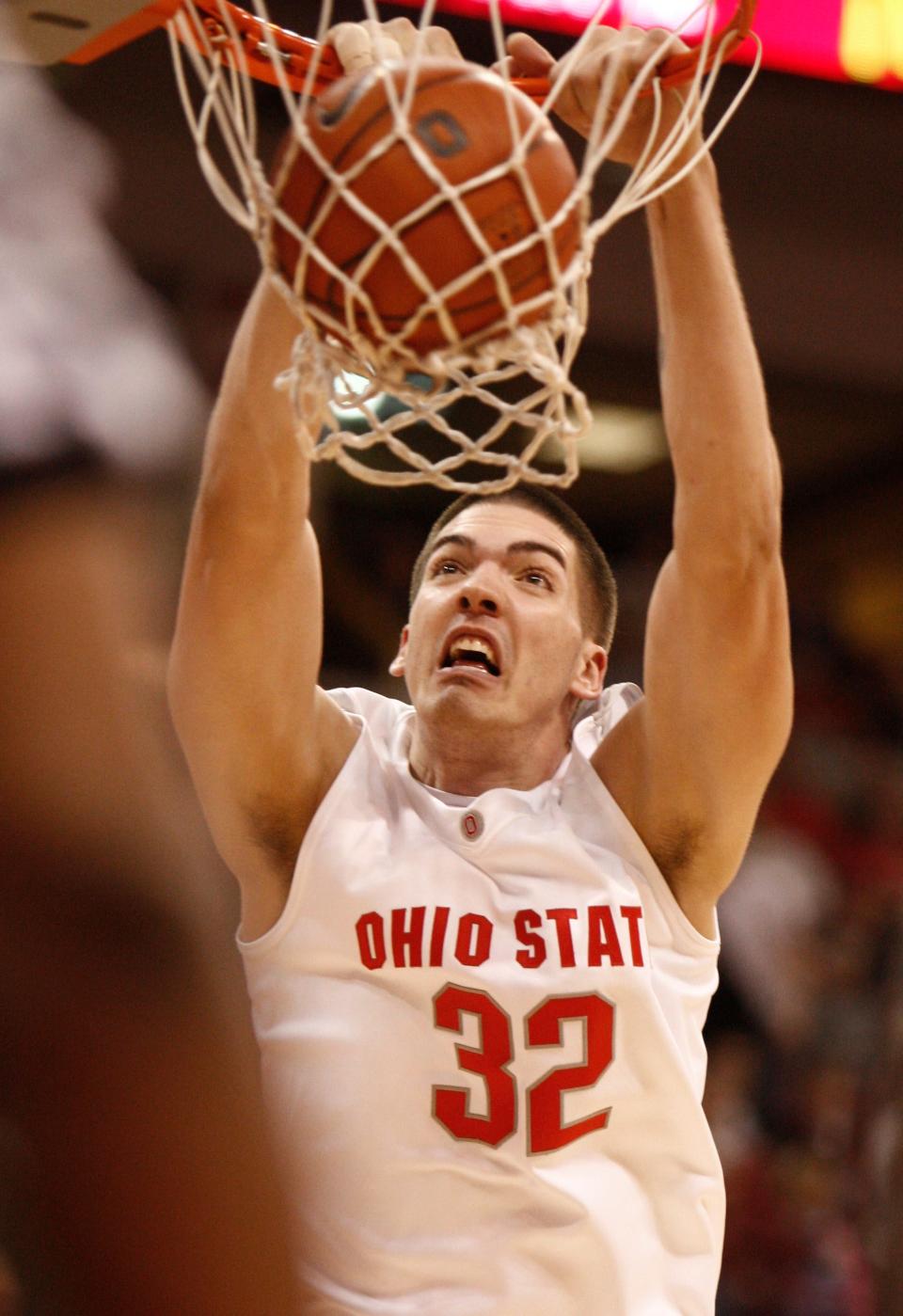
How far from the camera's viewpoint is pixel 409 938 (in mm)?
2637

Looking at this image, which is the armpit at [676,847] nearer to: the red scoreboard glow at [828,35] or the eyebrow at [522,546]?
the eyebrow at [522,546]

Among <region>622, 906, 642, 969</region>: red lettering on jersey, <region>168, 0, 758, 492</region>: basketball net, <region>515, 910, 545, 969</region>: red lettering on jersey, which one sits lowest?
<region>622, 906, 642, 969</region>: red lettering on jersey

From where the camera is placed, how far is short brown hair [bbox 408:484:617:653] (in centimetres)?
315

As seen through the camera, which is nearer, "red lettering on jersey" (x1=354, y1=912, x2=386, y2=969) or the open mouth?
"red lettering on jersey" (x1=354, y1=912, x2=386, y2=969)

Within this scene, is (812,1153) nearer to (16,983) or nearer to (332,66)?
(332,66)

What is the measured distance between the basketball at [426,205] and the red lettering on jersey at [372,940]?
3.14 feet

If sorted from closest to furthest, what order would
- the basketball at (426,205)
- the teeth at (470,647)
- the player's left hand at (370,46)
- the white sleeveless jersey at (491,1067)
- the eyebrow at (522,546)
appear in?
the basketball at (426,205) → the player's left hand at (370,46) → the white sleeveless jersey at (491,1067) → the teeth at (470,647) → the eyebrow at (522,546)

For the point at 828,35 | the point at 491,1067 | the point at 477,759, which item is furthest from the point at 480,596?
the point at 828,35

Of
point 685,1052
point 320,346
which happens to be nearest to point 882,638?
point 685,1052

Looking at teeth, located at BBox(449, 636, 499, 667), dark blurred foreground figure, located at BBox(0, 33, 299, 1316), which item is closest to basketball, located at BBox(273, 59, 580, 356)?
teeth, located at BBox(449, 636, 499, 667)

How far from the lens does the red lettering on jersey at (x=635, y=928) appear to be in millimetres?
2678

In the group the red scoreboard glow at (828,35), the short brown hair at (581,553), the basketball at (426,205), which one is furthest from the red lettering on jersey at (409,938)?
the red scoreboard glow at (828,35)

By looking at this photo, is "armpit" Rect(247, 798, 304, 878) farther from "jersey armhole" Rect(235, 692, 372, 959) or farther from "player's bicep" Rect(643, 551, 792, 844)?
"player's bicep" Rect(643, 551, 792, 844)

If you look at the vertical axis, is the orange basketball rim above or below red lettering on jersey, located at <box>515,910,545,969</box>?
above
